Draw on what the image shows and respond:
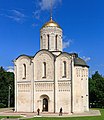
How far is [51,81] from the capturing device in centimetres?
4634

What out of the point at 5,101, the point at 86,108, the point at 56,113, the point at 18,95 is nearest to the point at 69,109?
the point at 56,113

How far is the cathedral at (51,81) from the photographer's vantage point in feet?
149

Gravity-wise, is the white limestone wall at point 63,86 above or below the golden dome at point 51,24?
below

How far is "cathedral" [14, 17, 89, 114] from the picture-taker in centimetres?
4538

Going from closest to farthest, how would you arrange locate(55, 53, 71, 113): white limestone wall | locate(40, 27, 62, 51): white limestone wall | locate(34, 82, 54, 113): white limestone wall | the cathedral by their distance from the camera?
→ locate(55, 53, 71, 113): white limestone wall → the cathedral → locate(34, 82, 54, 113): white limestone wall → locate(40, 27, 62, 51): white limestone wall

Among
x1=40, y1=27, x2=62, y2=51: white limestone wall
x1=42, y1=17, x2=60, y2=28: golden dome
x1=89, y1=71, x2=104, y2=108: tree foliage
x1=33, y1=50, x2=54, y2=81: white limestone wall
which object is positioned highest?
x1=42, y1=17, x2=60, y2=28: golden dome

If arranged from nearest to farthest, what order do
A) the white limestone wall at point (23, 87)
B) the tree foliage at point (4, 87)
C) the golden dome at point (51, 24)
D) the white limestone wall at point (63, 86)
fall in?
the white limestone wall at point (63, 86) → the white limestone wall at point (23, 87) → the golden dome at point (51, 24) → the tree foliage at point (4, 87)

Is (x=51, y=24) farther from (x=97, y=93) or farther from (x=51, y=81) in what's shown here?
(x=97, y=93)

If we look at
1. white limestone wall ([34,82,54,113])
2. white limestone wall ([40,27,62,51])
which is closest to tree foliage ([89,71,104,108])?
white limestone wall ([40,27,62,51])

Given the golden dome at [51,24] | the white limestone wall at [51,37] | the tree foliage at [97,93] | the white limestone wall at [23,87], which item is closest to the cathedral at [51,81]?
the white limestone wall at [23,87]

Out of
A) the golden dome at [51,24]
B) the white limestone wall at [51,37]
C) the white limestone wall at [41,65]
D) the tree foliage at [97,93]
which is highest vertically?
the golden dome at [51,24]

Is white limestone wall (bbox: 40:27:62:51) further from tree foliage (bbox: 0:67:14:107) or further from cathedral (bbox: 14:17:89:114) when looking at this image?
tree foliage (bbox: 0:67:14:107)

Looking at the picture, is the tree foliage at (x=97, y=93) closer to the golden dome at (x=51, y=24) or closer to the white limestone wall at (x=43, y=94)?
the white limestone wall at (x=43, y=94)

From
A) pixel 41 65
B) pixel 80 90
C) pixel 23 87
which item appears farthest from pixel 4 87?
pixel 80 90
